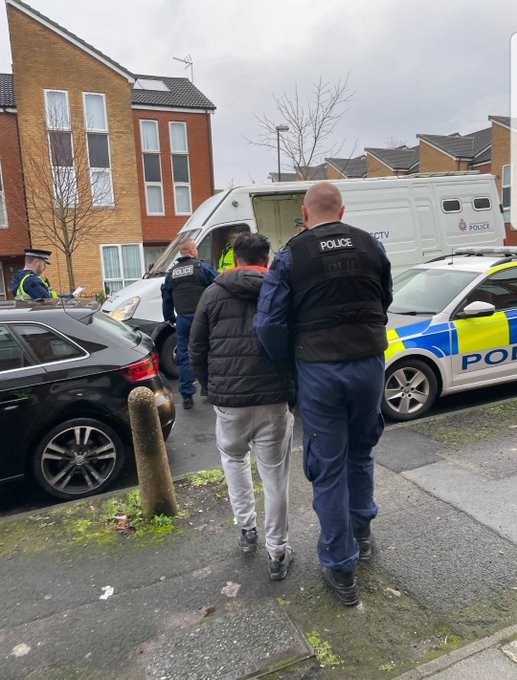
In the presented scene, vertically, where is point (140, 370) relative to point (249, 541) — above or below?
above

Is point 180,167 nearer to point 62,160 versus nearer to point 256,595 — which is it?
point 62,160

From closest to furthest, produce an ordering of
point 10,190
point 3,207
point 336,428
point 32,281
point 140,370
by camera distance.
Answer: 1. point 336,428
2. point 140,370
3. point 32,281
4. point 10,190
5. point 3,207

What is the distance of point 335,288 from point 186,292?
12.7 ft

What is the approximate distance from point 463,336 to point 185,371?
319 cm

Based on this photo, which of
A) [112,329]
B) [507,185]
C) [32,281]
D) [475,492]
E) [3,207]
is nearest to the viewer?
[475,492]

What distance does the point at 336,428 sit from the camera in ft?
8.20

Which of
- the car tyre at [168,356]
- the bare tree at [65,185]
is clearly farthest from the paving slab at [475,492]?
the bare tree at [65,185]

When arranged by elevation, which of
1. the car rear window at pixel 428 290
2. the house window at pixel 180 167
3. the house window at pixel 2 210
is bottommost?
the car rear window at pixel 428 290

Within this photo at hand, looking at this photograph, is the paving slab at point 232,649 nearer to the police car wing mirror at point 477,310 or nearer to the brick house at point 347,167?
the police car wing mirror at point 477,310

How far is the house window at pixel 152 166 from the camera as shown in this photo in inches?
819

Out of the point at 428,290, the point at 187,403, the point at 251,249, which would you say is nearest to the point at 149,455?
the point at 251,249

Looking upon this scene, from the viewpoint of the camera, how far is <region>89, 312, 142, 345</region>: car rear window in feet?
14.6

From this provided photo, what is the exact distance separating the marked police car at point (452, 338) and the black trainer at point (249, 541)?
2.62 m

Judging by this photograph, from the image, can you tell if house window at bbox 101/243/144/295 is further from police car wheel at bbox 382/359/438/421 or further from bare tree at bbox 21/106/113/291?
police car wheel at bbox 382/359/438/421
